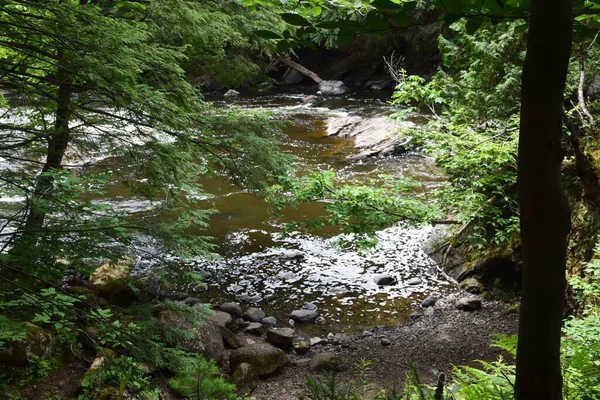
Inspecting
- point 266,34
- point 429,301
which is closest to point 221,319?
point 429,301

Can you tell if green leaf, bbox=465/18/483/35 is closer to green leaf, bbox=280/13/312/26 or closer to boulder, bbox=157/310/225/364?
green leaf, bbox=280/13/312/26

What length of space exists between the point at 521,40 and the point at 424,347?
5149 mm

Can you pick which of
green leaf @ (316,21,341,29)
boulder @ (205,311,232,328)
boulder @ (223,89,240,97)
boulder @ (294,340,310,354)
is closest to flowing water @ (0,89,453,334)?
boulder @ (294,340,310,354)

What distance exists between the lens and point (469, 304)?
7641 millimetres

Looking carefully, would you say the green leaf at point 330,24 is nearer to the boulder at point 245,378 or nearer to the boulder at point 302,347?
Result: the boulder at point 245,378

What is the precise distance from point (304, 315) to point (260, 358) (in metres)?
1.50

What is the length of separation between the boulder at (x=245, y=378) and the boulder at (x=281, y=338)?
88cm

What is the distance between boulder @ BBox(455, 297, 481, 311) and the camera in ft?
25.0

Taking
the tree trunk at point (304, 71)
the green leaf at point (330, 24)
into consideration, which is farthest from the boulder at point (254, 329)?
the tree trunk at point (304, 71)

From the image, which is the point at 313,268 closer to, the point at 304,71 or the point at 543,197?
the point at 543,197

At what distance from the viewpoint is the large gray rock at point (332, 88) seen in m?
26.0

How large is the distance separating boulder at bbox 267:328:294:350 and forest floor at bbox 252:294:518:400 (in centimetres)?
29

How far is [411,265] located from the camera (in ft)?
30.3

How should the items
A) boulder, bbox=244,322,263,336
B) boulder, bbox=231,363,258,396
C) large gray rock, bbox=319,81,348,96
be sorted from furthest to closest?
large gray rock, bbox=319,81,348,96 < boulder, bbox=244,322,263,336 < boulder, bbox=231,363,258,396
